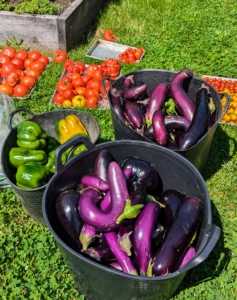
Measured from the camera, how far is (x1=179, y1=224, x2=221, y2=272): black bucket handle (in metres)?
1.62

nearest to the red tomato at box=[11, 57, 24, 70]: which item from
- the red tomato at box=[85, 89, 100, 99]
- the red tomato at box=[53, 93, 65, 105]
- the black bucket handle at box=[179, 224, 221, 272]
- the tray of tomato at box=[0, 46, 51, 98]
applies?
the tray of tomato at box=[0, 46, 51, 98]

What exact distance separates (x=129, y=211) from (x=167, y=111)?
1.38 metres

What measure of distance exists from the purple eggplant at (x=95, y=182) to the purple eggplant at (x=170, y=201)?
0.39 metres

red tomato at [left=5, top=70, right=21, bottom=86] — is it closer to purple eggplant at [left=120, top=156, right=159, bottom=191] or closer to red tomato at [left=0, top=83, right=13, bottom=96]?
red tomato at [left=0, top=83, right=13, bottom=96]

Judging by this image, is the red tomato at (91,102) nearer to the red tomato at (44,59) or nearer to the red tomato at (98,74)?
the red tomato at (98,74)

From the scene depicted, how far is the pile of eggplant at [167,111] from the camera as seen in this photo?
104 inches

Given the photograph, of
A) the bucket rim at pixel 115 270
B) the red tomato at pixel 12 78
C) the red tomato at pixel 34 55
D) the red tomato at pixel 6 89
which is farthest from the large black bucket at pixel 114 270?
the red tomato at pixel 34 55

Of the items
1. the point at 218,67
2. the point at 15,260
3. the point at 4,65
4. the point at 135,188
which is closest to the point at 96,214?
the point at 135,188

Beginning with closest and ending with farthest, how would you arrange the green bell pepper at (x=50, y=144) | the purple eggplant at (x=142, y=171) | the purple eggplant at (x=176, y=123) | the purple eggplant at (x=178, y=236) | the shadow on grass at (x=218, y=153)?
→ the purple eggplant at (x=178, y=236) → the purple eggplant at (x=142, y=171) → the purple eggplant at (x=176, y=123) → the green bell pepper at (x=50, y=144) → the shadow on grass at (x=218, y=153)

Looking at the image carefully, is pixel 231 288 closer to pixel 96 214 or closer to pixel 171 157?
pixel 171 157

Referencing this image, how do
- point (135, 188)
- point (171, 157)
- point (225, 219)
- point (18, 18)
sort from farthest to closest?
point (18, 18) → point (225, 219) → point (171, 157) → point (135, 188)

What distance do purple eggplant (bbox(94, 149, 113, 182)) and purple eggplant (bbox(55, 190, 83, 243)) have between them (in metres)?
0.24

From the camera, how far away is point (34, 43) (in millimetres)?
4973

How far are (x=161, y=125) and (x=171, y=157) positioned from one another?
423mm
